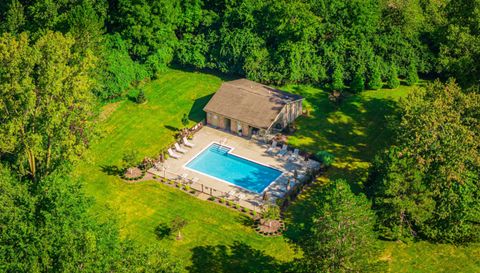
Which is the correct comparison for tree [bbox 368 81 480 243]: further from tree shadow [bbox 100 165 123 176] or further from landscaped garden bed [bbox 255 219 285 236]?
tree shadow [bbox 100 165 123 176]

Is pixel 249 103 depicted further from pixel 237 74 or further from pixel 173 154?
pixel 237 74

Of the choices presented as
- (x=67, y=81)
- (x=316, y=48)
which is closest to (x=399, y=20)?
(x=316, y=48)

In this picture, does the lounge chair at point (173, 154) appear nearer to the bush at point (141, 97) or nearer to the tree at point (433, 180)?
the bush at point (141, 97)

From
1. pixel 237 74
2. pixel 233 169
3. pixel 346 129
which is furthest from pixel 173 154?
pixel 346 129

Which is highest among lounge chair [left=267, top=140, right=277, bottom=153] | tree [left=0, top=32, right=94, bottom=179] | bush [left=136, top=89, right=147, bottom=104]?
tree [left=0, top=32, right=94, bottom=179]

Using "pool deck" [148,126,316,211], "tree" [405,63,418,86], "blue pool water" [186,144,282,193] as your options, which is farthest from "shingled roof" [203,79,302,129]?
"tree" [405,63,418,86]

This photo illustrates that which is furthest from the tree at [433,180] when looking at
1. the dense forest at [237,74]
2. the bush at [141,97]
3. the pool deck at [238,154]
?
the bush at [141,97]
